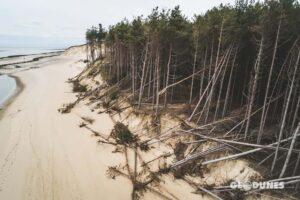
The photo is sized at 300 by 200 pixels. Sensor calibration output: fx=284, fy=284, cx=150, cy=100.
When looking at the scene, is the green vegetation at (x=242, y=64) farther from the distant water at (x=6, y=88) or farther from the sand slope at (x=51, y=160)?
the distant water at (x=6, y=88)

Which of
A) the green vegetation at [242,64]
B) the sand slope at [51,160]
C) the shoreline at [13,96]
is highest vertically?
the green vegetation at [242,64]

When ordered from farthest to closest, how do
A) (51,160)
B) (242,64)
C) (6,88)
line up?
(6,88)
(242,64)
(51,160)

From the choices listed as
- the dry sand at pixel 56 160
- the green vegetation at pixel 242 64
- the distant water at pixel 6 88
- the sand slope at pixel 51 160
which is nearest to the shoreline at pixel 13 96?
the distant water at pixel 6 88

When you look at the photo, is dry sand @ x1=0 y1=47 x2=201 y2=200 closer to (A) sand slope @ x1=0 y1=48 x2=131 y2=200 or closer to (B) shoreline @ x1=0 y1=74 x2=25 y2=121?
(A) sand slope @ x1=0 y1=48 x2=131 y2=200

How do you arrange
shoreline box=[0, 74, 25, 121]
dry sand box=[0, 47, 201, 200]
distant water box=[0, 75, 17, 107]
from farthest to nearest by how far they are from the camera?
distant water box=[0, 75, 17, 107], shoreline box=[0, 74, 25, 121], dry sand box=[0, 47, 201, 200]

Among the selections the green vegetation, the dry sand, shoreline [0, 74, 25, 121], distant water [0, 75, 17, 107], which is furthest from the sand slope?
distant water [0, 75, 17, 107]

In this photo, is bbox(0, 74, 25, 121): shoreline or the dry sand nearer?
the dry sand

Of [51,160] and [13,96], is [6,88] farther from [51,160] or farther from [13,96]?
[51,160]

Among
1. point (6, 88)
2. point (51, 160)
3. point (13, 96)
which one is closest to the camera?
point (51, 160)

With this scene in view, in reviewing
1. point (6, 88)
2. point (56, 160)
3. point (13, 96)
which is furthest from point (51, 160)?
point (6, 88)

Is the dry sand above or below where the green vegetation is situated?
below
